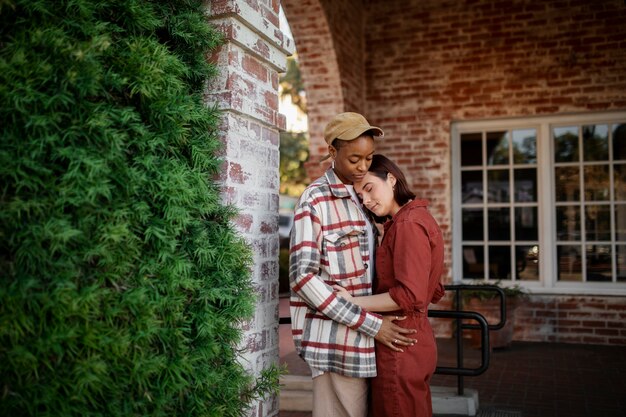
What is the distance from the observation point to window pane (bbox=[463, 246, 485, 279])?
6656 millimetres

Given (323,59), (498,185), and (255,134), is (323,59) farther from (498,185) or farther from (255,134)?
(255,134)

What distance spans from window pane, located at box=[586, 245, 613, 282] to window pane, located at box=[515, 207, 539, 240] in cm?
64

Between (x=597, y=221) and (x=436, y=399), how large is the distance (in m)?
3.60

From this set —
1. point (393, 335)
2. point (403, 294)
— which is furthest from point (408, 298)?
point (393, 335)

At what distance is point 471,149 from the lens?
6738mm

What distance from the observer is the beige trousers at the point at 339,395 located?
7.06ft

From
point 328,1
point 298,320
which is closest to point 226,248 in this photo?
point 298,320

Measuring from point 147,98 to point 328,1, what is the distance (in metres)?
4.83

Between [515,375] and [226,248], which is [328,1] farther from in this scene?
[226,248]

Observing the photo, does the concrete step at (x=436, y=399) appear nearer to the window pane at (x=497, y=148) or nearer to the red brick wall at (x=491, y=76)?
the red brick wall at (x=491, y=76)

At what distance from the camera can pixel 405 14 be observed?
685 centimetres

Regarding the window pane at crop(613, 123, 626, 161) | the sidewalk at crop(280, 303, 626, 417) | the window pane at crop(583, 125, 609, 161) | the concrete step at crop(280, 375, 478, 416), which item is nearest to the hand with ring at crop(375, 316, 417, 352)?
the concrete step at crop(280, 375, 478, 416)

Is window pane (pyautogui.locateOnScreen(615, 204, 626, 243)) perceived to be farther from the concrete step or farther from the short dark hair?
the short dark hair

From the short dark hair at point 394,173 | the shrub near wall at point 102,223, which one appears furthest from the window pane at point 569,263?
the shrub near wall at point 102,223
